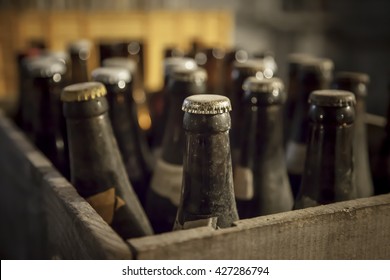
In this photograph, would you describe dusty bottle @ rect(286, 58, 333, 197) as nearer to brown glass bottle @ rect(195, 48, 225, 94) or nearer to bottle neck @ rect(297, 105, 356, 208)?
bottle neck @ rect(297, 105, 356, 208)

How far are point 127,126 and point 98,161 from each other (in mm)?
187

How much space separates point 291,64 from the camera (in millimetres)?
851

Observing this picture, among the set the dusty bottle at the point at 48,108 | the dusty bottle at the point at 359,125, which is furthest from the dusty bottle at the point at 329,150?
the dusty bottle at the point at 48,108

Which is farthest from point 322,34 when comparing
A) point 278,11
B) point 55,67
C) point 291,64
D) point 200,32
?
point 55,67

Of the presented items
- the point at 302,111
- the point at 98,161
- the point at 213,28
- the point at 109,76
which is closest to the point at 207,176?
the point at 98,161

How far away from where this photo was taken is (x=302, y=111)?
76 centimetres

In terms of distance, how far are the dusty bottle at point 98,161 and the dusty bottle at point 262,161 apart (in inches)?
5.6

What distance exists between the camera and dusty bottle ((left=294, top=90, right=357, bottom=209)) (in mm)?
493

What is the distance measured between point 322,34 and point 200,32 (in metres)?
1.52

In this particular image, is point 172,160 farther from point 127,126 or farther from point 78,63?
point 78,63

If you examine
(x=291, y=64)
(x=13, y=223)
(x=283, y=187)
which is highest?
(x=291, y=64)

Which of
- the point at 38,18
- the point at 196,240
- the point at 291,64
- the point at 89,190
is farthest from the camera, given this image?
the point at 38,18

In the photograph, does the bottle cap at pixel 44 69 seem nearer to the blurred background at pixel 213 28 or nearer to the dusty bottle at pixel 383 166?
the blurred background at pixel 213 28
